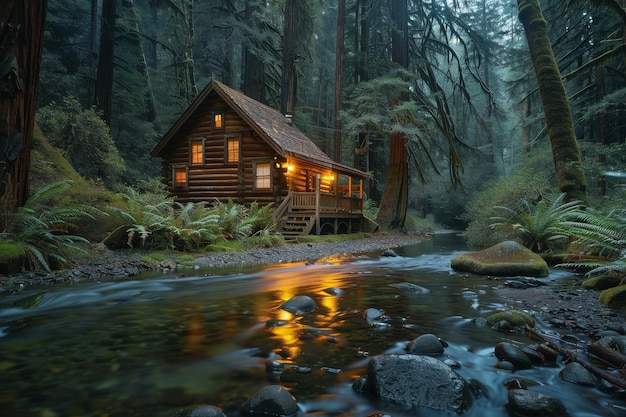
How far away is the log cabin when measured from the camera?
58.9ft

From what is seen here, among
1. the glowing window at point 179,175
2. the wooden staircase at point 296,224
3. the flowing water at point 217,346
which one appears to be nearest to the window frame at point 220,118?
the glowing window at point 179,175

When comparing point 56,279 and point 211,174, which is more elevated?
point 211,174

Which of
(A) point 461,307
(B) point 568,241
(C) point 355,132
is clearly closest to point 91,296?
(A) point 461,307

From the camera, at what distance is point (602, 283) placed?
612cm

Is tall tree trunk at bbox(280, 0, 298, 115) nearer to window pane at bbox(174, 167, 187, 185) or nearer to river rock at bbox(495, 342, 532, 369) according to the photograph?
window pane at bbox(174, 167, 187, 185)

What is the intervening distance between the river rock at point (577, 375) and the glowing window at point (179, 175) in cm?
2077

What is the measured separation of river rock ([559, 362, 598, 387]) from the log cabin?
1419 cm

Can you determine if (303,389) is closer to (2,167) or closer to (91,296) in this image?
(91,296)

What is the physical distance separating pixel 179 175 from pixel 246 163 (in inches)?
189

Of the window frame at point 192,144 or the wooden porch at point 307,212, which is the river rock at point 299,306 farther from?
the window frame at point 192,144

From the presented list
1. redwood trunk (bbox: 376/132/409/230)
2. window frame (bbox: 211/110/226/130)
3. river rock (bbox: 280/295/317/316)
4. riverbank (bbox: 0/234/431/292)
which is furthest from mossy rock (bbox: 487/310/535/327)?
window frame (bbox: 211/110/226/130)

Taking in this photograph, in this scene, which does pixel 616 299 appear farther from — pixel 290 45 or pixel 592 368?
pixel 290 45

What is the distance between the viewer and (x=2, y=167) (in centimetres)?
667

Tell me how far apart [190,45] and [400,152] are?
15224mm
